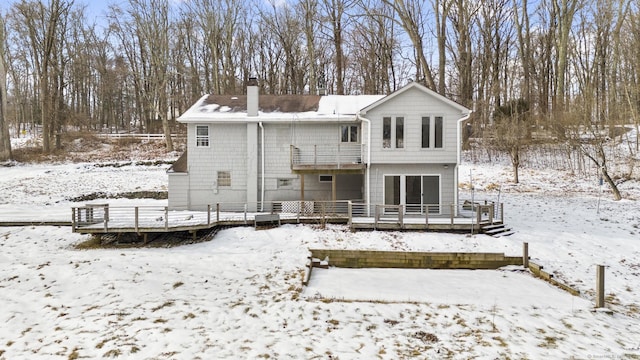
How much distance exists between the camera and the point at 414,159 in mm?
16234

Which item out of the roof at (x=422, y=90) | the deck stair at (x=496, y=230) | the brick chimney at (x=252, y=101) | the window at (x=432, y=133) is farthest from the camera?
the brick chimney at (x=252, y=101)

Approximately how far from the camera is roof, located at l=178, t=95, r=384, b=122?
17844 millimetres

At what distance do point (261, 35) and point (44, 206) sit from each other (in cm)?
3053

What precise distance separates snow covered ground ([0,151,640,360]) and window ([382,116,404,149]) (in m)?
4.25

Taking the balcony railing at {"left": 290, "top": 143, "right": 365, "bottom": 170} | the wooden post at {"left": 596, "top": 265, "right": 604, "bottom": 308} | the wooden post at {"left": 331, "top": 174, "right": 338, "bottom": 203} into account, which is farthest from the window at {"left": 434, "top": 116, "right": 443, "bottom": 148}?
the wooden post at {"left": 596, "top": 265, "right": 604, "bottom": 308}

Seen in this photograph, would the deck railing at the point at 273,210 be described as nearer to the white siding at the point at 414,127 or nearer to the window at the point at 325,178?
the window at the point at 325,178

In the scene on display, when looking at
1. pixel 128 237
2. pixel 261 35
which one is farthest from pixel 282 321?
pixel 261 35

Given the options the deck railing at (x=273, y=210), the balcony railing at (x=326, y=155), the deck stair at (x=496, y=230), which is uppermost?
the balcony railing at (x=326, y=155)

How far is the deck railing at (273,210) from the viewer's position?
14032mm

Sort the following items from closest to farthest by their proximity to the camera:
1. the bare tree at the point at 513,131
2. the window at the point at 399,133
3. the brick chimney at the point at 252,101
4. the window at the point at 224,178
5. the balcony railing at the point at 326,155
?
the window at the point at 399,133
the balcony railing at the point at 326,155
the brick chimney at the point at 252,101
the window at the point at 224,178
the bare tree at the point at 513,131

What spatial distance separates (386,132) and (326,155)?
3.31 m

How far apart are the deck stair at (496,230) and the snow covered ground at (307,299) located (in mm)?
526

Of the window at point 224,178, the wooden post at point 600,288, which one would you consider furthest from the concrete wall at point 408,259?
the window at point 224,178

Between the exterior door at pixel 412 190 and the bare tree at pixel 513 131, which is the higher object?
the bare tree at pixel 513 131
